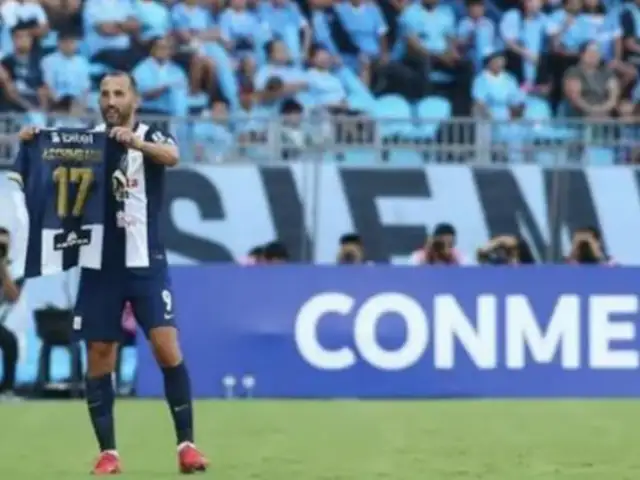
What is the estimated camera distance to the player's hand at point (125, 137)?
11.8 meters

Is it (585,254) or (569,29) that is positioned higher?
(569,29)

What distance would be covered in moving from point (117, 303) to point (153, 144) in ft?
3.19

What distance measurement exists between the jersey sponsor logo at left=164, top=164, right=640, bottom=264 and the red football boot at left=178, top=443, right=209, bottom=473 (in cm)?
956

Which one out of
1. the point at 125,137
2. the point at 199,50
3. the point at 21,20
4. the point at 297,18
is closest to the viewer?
the point at 125,137

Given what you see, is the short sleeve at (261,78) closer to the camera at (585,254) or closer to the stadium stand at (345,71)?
the stadium stand at (345,71)

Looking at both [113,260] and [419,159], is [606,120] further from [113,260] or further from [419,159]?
[113,260]

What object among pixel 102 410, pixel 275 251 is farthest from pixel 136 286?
pixel 275 251

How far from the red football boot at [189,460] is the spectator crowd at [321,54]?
9.98 metres

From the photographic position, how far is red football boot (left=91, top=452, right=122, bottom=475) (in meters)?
12.2

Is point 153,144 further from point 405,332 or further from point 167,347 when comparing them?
point 405,332

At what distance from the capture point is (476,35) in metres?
25.5

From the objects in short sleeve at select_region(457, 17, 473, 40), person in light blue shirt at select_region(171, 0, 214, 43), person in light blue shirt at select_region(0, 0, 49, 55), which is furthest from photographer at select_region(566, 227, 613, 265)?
person in light blue shirt at select_region(0, 0, 49, 55)

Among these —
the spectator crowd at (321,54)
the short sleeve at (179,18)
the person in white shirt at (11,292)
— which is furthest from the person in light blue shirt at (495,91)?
the person in white shirt at (11,292)

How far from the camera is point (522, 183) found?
872 inches
